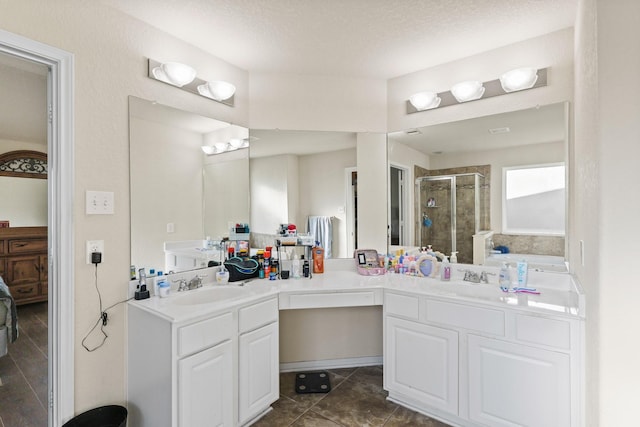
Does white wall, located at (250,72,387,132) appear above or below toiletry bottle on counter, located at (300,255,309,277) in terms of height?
above

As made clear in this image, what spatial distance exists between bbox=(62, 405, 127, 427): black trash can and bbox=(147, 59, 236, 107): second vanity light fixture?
1.92 m

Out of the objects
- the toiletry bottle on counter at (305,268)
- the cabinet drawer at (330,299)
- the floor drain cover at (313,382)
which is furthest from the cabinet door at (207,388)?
the toiletry bottle on counter at (305,268)

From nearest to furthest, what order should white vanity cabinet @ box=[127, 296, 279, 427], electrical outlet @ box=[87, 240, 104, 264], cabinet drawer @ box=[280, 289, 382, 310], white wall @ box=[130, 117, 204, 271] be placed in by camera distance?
1. white vanity cabinet @ box=[127, 296, 279, 427]
2. electrical outlet @ box=[87, 240, 104, 264]
3. white wall @ box=[130, 117, 204, 271]
4. cabinet drawer @ box=[280, 289, 382, 310]

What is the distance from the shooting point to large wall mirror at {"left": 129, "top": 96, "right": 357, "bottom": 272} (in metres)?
1.87

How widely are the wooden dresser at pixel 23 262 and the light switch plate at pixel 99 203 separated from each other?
105 inches

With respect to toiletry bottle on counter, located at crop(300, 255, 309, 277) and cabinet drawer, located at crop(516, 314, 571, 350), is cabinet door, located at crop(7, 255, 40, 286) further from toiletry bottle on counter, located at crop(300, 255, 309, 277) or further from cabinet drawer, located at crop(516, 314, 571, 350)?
cabinet drawer, located at crop(516, 314, 571, 350)

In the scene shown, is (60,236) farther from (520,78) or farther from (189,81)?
(520,78)

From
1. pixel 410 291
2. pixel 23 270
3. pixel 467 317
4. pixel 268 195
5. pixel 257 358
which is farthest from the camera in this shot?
pixel 23 270

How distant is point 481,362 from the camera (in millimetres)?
1727

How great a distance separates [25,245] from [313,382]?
3633 mm

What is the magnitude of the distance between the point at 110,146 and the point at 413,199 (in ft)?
6.98

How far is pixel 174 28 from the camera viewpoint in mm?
1921

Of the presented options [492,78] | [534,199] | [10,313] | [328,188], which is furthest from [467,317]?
[10,313]

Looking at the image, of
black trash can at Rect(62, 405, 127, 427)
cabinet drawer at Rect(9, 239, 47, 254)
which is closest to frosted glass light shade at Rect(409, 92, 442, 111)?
black trash can at Rect(62, 405, 127, 427)
